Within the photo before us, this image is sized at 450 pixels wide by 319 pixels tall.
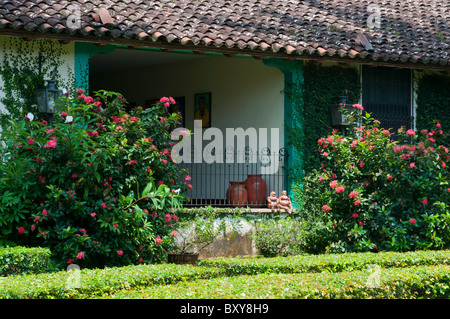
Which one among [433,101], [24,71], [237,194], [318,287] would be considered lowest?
[318,287]

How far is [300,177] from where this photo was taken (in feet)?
41.1

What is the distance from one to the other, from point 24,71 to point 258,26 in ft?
13.9

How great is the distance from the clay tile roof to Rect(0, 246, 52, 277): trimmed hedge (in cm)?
370

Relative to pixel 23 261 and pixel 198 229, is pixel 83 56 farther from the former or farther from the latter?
pixel 23 261

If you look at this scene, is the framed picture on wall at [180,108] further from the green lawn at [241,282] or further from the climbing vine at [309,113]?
the green lawn at [241,282]

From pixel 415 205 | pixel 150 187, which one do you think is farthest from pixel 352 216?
pixel 150 187

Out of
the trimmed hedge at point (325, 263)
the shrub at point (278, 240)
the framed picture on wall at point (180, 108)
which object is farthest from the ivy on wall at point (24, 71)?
the framed picture on wall at point (180, 108)

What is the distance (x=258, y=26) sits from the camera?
12.3 meters

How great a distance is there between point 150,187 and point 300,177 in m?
4.24

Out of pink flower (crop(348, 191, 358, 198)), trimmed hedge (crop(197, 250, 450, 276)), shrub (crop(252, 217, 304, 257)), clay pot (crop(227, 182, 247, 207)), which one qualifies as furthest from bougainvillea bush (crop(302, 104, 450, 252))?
clay pot (crop(227, 182, 247, 207))

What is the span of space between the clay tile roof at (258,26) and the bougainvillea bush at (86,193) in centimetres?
181

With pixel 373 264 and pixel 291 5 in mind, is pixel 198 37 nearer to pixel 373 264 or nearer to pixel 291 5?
pixel 291 5

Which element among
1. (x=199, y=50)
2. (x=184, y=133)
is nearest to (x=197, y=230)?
(x=184, y=133)

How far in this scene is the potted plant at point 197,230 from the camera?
10.6 meters
